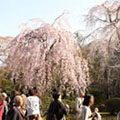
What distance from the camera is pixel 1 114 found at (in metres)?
7.91

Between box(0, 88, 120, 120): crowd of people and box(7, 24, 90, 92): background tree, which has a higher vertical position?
box(7, 24, 90, 92): background tree

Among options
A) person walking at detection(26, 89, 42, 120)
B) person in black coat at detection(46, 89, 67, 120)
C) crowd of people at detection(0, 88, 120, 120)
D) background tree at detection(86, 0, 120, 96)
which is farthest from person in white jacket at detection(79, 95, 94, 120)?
background tree at detection(86, 0, 120, 96)

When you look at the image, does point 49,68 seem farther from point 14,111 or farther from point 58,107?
point 14,111

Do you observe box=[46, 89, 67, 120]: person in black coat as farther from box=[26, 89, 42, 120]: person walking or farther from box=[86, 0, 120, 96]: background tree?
box=[86, 0, 120, 96]: background tree

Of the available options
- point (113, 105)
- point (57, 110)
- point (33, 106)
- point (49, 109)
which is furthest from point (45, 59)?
point (113, 105)

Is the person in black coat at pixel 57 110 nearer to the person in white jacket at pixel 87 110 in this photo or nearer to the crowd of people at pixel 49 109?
the crowd of people at pixel 49 109

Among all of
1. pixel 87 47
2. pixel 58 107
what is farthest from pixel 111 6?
pixel 58 107

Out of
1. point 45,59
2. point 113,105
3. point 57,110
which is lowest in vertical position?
point 113,105

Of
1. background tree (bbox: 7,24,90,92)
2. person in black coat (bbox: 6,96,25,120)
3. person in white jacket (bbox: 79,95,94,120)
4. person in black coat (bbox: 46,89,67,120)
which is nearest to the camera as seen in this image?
person in white jacket (bbox: 79,95,94,120)

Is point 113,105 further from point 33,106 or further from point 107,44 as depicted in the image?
point 33,106

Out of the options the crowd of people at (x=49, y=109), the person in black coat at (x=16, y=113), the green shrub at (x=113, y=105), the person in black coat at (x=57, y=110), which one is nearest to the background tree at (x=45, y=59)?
the crowd of people at (x=49, y=109)

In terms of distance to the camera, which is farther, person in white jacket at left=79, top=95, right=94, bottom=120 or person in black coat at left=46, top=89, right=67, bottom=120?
person in black coat at left=46, top=89, right=67, bottom=120

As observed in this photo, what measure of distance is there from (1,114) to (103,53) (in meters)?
17.9

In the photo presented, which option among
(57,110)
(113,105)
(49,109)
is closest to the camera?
(57,110)
